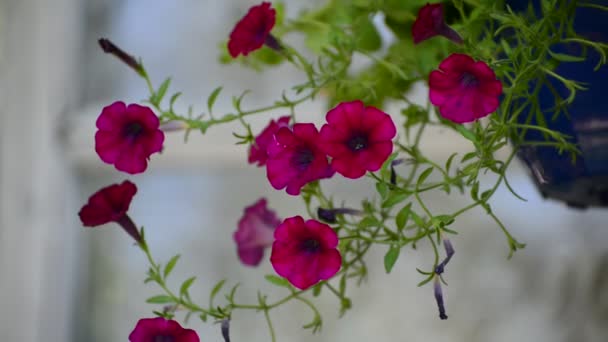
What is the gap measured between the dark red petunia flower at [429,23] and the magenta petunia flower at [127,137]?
0.19 m

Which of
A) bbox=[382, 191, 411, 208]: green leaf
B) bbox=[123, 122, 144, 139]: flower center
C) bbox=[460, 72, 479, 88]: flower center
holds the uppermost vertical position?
bbox=[460, 72, 479, 88]: flower center

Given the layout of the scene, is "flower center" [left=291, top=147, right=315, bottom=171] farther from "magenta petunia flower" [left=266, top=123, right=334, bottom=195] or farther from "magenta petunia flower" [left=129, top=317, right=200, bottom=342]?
"magenta petunia flower" [left=129, top=317, right=200, bottom=342]

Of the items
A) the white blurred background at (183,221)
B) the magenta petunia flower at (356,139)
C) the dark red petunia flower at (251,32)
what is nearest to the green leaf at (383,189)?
the magenta petunia flower at (356,139)

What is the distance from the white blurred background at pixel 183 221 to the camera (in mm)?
1067

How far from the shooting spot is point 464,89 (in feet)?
1.54

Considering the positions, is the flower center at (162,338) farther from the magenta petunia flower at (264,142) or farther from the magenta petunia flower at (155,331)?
the magenta petunia flower at (264,142)

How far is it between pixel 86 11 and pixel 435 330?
Result: 754 millimetres

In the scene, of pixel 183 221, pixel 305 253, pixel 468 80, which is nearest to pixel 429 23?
pixel 468 80

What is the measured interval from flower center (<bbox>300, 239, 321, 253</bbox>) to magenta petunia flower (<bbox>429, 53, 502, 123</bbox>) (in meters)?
0.11

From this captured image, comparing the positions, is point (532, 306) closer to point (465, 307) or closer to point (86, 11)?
point (465, 307)

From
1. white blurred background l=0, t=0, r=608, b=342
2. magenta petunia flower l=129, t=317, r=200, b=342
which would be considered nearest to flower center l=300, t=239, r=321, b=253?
magenta petunia flower l=129, t=317, r=200, b=342

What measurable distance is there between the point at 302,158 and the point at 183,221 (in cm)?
75

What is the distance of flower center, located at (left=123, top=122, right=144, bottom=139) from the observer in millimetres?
543

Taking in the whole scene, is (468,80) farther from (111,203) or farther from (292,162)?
(111,203)
